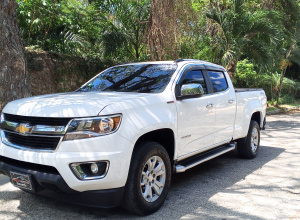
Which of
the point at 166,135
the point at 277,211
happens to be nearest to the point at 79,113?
the point at 166,135

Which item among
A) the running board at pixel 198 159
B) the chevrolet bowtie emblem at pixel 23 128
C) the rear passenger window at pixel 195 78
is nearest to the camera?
the chevrolet bowtie emblem at pixel 23 128

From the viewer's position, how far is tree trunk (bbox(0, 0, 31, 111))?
6.20 metres

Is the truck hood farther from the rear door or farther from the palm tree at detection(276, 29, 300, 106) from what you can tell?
the palm tree at detection(276, 29, 300, 106)

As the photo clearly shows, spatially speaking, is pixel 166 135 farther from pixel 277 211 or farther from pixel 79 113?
pixel 277 211

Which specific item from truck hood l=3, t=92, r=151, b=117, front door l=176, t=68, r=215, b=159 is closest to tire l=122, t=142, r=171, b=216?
front door l=176, t=68, r=215, b=159

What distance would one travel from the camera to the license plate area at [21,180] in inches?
127

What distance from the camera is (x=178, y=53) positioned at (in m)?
11.1

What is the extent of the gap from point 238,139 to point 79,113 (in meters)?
4.04

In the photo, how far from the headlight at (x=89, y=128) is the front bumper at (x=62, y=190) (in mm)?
420

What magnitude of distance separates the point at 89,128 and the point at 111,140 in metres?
0.25

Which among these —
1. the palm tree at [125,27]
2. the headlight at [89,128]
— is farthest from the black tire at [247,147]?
the palm tree at [125,27]

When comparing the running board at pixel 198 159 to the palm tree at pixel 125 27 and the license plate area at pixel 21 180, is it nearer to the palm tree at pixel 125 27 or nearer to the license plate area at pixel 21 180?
the license plate area at pixel 21 180

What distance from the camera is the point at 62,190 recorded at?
311 centimetres

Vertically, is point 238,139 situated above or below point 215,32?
below
